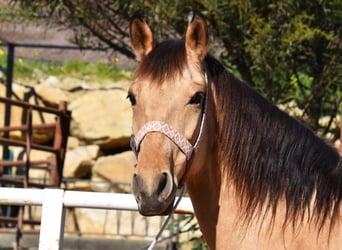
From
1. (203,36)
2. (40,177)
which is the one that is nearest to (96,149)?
(40,177)

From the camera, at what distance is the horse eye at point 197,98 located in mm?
3805

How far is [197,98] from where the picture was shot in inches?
150

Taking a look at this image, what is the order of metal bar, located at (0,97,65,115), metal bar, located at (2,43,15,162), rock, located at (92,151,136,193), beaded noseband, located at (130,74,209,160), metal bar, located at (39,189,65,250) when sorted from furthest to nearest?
rock, located at (92,151,136,193) → metal bar, located at (2,43,15,162) → metal bar, located at (0,97,65,115) → metal bar, located at (39,189,65,250) → beaded noseband, located at (130,74,209,160)

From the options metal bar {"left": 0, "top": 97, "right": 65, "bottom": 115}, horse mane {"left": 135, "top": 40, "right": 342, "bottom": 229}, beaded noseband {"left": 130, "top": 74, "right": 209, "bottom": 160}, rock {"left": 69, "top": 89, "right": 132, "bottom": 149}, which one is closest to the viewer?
beaded noseband {"left": 130, "top": 74, "right": 209, "bottom": 160}

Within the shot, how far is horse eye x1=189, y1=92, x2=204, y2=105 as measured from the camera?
3.80 meters

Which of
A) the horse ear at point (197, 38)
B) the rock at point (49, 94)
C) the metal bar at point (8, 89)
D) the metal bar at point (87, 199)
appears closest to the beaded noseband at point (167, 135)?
the horse ear at point (197, 38)

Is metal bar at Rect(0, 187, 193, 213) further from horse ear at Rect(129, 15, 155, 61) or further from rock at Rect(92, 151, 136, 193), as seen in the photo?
rock at Rect(92, 151, 136, 193)

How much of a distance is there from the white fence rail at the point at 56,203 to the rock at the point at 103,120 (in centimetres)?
855

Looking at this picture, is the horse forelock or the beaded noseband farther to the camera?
the horse forelock

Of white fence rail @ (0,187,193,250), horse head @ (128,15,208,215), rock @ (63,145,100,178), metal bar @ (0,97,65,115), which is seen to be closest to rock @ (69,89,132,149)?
rock @ (63,145,100,178)

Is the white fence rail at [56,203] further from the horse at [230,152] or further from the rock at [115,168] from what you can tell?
the rock at [115,168]

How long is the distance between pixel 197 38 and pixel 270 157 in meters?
0.56

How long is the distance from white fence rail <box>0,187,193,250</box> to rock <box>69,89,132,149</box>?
8.55m

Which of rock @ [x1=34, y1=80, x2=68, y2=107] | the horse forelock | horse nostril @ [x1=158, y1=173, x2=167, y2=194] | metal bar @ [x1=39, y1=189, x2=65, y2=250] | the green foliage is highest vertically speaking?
the green foliage
